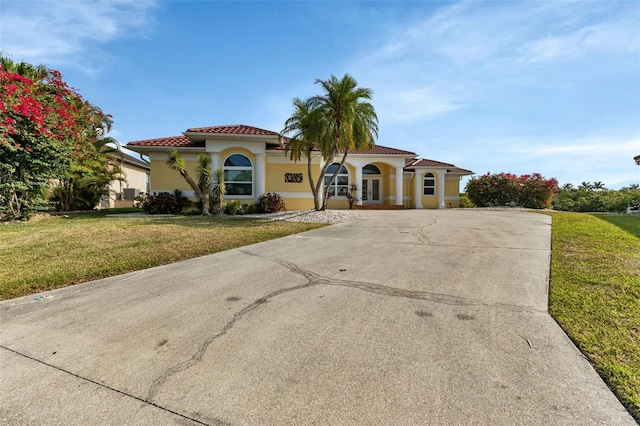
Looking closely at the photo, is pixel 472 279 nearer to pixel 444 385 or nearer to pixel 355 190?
pixel 444 385

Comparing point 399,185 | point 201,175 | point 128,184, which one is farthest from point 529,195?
point 128,184

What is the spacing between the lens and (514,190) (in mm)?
22469

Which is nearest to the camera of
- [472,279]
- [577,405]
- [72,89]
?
[577,405]

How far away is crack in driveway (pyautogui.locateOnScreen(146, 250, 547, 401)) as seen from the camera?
2625 millimetres

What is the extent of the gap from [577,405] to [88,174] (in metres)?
21.2

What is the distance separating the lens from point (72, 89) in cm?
1574

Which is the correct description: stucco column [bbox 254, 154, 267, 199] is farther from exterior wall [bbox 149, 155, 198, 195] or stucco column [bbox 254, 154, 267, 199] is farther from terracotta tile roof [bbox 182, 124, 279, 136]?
exterior wall [bbox 149, 155, 198, 195]

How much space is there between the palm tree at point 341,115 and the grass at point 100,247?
4665mm

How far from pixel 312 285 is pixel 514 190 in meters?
22.6

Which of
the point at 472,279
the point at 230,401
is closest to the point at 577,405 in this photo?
the point at 230,401

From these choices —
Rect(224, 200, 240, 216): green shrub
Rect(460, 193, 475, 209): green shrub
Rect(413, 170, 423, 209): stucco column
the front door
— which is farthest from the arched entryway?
Rect(224, 200, 240, 216): green shrub

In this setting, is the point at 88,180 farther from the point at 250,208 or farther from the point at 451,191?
the point at 451,191

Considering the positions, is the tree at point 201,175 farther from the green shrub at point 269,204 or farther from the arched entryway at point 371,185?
the arched entryway at point 371,185

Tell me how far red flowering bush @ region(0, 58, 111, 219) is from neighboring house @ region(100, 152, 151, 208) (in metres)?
9.51
